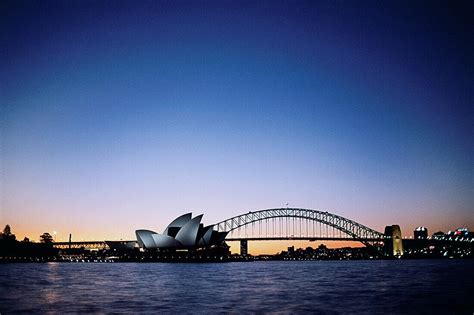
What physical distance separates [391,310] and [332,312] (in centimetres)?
374

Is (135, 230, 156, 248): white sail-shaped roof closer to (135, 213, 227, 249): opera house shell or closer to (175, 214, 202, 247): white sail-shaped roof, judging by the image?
(135, 213, 227, 249): opera house shell

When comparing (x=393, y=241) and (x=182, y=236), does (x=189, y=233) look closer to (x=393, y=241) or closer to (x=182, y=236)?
(x=182, y=236)

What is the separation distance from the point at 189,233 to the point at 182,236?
2.67m

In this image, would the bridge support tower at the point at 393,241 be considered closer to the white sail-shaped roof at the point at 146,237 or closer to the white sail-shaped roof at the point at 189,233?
the white sail-shaped roof at the point at 189,233

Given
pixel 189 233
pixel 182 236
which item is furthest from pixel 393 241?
pixel 182 236

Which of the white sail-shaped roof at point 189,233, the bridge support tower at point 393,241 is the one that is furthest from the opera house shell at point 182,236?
the bridge support tower at point 393,241

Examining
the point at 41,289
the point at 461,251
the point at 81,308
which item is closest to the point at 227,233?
the point at 461,251

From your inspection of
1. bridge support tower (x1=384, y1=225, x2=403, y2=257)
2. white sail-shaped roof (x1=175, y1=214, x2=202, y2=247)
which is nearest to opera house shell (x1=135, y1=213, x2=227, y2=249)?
white sail-shaped roof (x1=175, y1=214, x2=202, y2=247)

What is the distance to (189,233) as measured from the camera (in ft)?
397

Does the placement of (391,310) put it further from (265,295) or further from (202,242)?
(202,242)

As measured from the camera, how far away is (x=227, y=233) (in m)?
146

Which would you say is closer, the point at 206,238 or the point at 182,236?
the point at 182,236

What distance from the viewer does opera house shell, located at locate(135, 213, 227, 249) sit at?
120 m

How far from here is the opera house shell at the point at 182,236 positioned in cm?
12025
